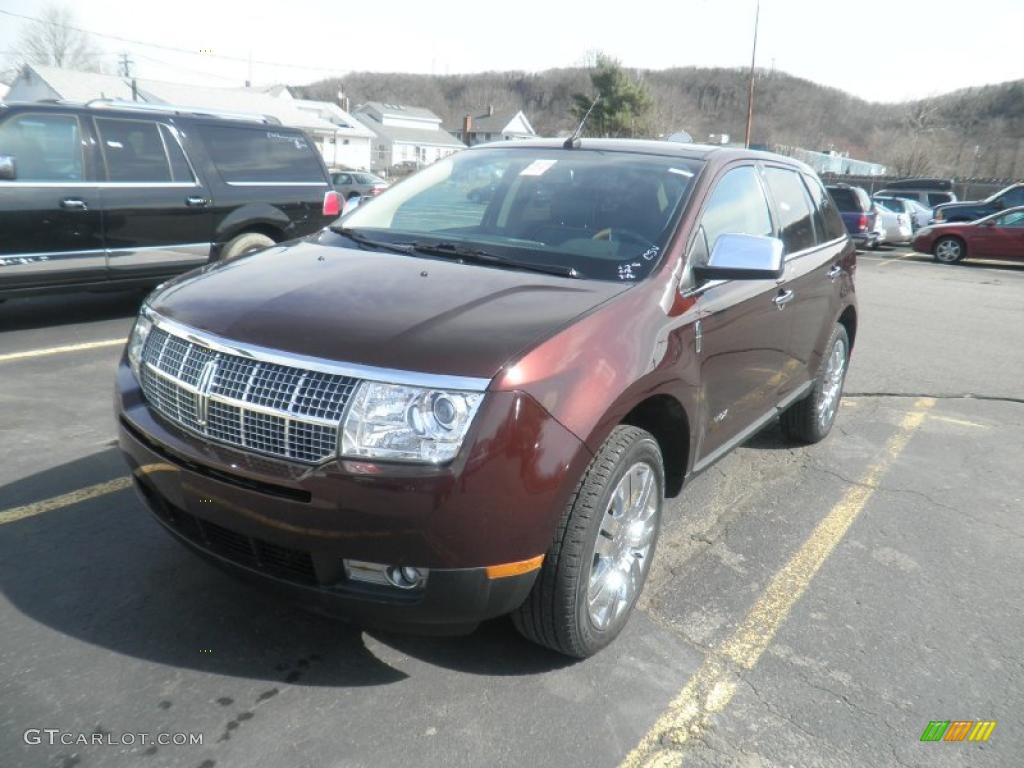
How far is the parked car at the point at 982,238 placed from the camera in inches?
754

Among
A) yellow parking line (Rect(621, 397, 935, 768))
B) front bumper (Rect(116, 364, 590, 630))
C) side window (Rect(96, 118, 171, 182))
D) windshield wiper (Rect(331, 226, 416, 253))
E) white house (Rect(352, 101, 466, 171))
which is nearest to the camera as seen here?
front bumper (Rect(116, 364, 590, 630))

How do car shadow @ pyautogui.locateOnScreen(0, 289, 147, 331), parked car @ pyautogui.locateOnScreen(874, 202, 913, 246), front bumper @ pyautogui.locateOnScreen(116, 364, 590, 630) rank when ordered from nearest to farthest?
front bumper @ pyautogui.locateOnScreen(116, 364, 590, 630) < car shadow @ pyautogui.locateOnScreen(0, 289, 147, 331) < parked car @ pyautogui.locateOnScreen(874, 202, 913, 246)

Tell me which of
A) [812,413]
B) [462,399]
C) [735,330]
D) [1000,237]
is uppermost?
[462,399]

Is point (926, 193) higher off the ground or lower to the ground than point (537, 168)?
lower

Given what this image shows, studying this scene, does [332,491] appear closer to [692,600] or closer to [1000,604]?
[692,600]

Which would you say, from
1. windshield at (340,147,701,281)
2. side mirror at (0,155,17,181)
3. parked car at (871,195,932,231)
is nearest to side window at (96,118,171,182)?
side mirror at (0,155,17,181)

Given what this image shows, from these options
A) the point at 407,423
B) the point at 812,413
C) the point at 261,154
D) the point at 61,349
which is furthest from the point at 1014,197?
the point at 407,423

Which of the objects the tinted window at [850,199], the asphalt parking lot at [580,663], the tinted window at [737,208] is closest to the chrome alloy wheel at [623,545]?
the asphalt parking lot at [580,663]

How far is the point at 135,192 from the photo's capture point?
7.20 meters

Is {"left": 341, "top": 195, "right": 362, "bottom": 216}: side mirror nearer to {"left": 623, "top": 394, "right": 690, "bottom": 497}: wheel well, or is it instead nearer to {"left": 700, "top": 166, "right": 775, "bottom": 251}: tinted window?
{"left": 700, "top": 166, "right": 775, "bottom": 251}: tinted window

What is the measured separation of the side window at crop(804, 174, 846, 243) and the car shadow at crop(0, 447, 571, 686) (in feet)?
11.2

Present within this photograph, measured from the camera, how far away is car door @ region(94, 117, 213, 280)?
7090mm

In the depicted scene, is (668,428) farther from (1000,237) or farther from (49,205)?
(1000,237)

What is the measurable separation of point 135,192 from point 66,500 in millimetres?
4324
